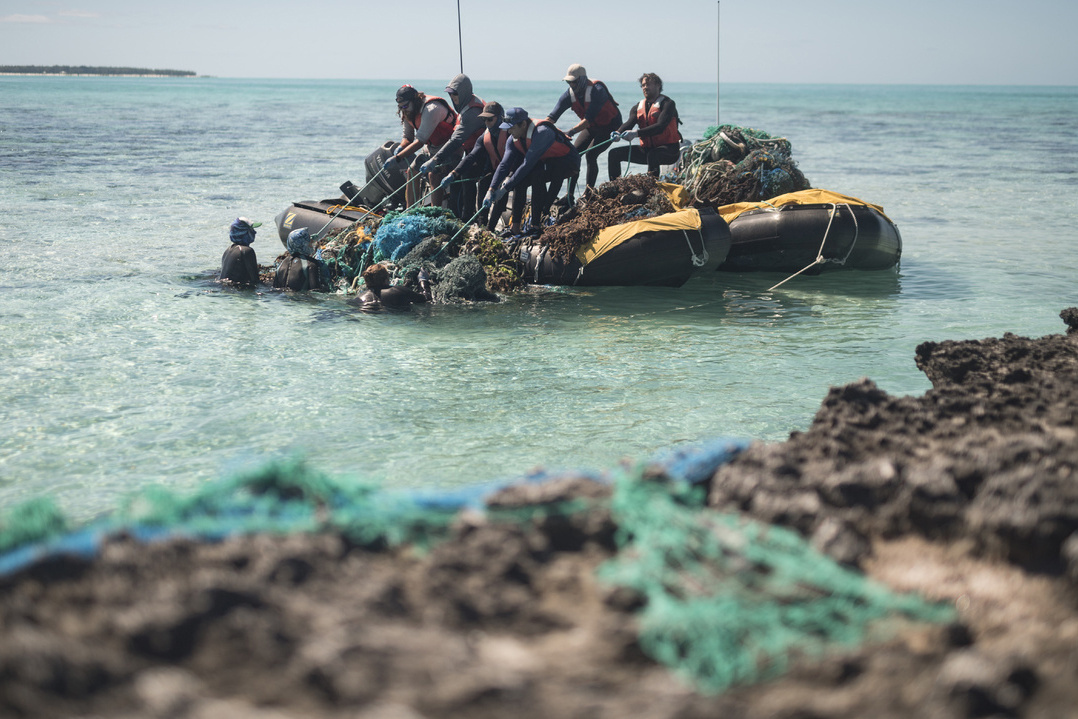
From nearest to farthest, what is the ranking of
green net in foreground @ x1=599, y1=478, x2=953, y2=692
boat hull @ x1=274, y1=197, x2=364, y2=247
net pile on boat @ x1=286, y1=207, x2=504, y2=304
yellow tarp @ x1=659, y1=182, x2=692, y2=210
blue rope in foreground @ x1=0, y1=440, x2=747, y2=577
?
green net in foreground @ x1=599, y1=478, x2=953, y2=692
blue rope in foreground @ x1=0, y1=440, x2=747, y2=577
net pile on boat @ x1=286, y1=207, x2=504, y2=304
yellow tarp @ x1=659, y1=182, x2=692, y2=210
boat hull @ x1=274, y1=197, x2=364, y2=247

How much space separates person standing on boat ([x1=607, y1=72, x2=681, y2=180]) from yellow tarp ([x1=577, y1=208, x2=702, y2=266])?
1509mm

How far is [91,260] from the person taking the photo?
1173 cm

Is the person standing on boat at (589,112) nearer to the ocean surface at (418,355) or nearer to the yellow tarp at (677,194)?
the yellow tarp at (677,194)

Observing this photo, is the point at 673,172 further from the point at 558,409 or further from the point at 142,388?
the point at 142,388

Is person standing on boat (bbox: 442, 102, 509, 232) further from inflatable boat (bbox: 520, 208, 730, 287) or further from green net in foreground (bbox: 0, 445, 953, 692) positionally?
green net in foreground (bbox: 0, 445, 953, 692)

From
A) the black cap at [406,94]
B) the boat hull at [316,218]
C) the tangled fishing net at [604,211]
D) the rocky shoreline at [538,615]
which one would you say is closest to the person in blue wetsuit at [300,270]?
the boat hull at [316,218]

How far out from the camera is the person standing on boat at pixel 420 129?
10.1m

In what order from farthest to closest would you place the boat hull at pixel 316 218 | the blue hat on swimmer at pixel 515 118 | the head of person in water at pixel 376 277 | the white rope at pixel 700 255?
the boat hull at pixel 316 218 < the white rope at pixel 700 255 < the blue hat on swimmer at pixel 515 118 < the head of person in water at pixel 376 277

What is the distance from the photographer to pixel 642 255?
955cm

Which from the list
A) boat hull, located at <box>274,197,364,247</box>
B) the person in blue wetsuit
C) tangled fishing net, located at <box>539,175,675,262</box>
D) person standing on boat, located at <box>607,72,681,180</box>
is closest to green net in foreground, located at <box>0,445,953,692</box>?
tangled fishing net, located at <box>539,175,675,262</box>

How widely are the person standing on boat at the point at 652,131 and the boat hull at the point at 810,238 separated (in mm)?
1610

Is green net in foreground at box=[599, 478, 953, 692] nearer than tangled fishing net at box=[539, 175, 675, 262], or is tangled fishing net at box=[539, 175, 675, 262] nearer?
green net in foreground at box=[599, 478, 953, 692]

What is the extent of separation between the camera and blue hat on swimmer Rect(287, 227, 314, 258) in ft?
32.7

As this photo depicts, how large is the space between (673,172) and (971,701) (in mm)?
10228
